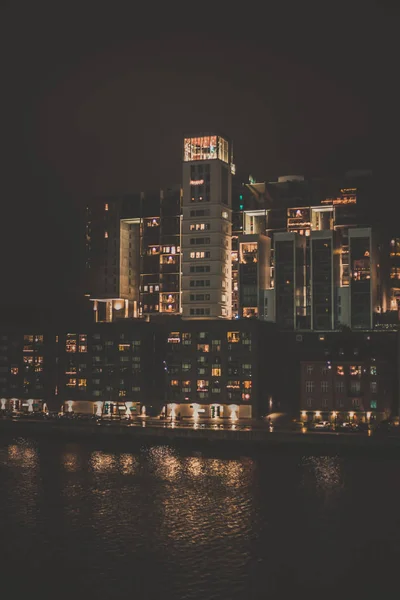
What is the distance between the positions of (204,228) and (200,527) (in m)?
66.5

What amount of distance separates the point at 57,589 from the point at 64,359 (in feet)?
214

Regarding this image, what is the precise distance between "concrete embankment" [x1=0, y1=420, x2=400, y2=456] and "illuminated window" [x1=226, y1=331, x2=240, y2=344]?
14.7m

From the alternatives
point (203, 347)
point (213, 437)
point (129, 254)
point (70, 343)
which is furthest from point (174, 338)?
point (129, 254)

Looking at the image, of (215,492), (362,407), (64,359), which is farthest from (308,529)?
(64,359)

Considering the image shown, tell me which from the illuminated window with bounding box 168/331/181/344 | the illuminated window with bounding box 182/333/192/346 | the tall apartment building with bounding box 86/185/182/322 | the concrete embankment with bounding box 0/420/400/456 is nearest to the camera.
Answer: the concrete embankment with bounding box 0/420/400/456

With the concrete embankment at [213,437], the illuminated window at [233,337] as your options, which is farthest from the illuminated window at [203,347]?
the concrete embankment at [213,437]

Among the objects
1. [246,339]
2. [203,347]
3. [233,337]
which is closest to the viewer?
[246,339]

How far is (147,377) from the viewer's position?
98562 mm

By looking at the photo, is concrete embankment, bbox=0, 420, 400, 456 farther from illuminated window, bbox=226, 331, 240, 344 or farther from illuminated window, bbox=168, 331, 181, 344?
illuminated window, bbox=226, 331, 240, 344

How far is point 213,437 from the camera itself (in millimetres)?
80938

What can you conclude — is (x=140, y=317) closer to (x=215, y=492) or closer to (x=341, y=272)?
(x=341, y=272)

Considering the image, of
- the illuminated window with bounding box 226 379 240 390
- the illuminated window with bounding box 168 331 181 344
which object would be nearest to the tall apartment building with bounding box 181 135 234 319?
the illuminated window with bounding box 168 331 181 344

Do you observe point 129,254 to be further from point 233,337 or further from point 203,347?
point 233,337

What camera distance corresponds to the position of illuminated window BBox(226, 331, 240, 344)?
94062 millimetres
